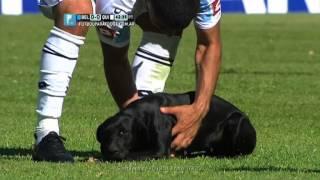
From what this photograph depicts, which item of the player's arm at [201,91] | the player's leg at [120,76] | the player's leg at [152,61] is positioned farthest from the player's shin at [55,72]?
the player's leg at [152,61]

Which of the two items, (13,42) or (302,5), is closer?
Answer: (13,42)

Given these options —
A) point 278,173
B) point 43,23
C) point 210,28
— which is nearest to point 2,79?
point 210,28

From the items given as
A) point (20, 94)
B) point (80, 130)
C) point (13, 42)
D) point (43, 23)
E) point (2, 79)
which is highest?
point (80, 130)

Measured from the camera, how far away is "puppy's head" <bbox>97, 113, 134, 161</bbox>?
6477 millimetres

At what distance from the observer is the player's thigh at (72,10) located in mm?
6324

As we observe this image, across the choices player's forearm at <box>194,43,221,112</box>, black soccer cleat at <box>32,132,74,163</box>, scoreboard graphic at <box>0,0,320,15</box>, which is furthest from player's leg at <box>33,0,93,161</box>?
scoreboard graphic at <box>0,0,320,15</box>

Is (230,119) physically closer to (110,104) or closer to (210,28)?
(210,28)

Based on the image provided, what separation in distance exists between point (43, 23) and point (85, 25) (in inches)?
790

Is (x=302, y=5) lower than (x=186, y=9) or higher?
lower

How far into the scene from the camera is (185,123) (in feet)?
21.9

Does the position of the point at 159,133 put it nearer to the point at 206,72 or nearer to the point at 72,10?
the point at 206,72

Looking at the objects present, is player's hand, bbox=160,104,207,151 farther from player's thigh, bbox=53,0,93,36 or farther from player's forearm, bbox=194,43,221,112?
player's thigh, bbox=53,0,93,36

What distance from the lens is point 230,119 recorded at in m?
6.88

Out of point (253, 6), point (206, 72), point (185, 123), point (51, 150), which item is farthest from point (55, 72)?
point (253, 6)
